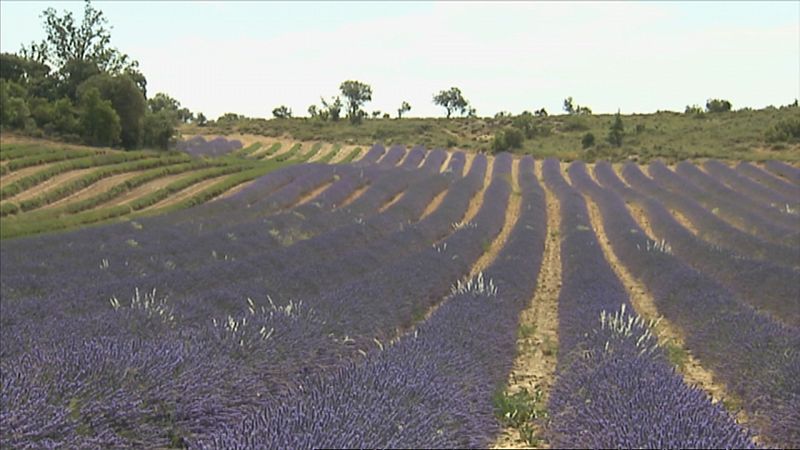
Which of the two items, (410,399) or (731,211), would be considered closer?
(410,399)

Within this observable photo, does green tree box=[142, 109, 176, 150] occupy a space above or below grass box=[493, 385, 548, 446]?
above

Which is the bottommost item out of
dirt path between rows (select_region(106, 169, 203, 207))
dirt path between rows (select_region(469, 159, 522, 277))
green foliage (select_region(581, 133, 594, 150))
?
dirt path between rows (select_region(469, 159, 522, 277))

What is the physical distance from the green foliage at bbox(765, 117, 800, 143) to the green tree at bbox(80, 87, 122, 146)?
32.0 metres

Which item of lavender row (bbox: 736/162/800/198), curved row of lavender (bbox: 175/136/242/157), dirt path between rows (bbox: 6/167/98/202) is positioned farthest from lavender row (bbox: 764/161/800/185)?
curved row of lavender (bbox: 175/136/242/157)

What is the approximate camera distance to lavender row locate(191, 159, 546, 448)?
11.6 ft

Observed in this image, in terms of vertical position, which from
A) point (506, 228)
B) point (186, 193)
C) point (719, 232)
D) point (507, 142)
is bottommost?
point (506, 228)

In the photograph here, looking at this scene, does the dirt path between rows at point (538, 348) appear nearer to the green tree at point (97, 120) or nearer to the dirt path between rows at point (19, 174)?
the dirt path between rows at point (19, 174)

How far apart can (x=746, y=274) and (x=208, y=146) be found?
3651 centimetres

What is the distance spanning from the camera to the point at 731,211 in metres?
19.2

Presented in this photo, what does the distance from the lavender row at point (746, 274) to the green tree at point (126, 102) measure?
87.2 ft

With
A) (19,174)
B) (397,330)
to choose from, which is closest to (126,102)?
(19,174)

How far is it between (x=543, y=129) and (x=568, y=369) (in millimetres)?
47245

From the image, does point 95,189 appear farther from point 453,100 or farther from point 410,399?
point 453,100

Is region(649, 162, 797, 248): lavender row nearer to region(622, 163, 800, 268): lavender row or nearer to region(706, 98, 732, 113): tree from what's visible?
region(622, 163, 800, 268): lavender row
